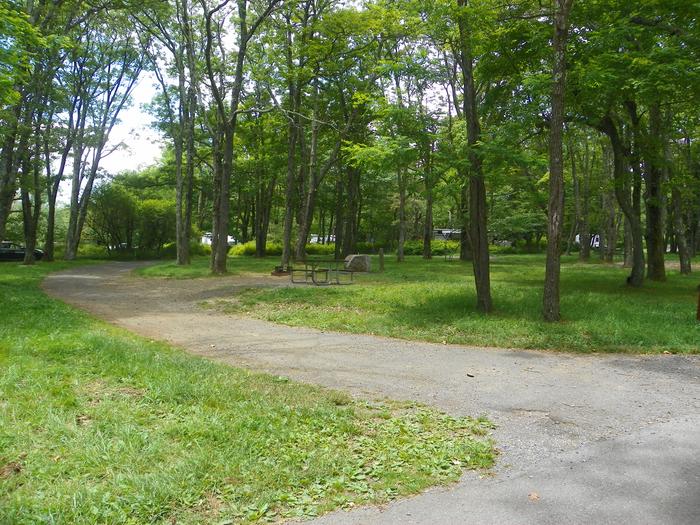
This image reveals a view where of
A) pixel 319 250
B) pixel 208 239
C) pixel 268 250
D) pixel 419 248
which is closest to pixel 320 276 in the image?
pixel 268 250

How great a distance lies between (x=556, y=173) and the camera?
992cm

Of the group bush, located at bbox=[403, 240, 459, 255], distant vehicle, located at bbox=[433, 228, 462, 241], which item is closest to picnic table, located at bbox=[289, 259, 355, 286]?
bush, located at bbox=[403, 240, 459, 255]

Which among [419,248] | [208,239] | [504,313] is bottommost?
[504,313]

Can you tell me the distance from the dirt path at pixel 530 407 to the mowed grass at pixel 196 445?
349 millimetres

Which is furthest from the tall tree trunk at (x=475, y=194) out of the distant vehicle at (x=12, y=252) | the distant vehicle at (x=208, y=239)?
the distant vehicle at (x=208, y=239)

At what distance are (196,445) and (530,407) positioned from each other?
10.9ft

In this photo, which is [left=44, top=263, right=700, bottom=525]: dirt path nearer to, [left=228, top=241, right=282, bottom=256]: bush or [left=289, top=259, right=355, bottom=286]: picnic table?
[left=289, top=259, right=355, bottom=286]: picnic table

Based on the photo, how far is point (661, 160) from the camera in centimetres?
1557

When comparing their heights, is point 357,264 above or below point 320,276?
above

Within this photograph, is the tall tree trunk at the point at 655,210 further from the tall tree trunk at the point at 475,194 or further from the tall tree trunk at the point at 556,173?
the tall tree trunk at the point at 556,173

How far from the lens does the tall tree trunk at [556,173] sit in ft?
32.1

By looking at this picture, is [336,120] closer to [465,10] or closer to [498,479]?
[465,10]

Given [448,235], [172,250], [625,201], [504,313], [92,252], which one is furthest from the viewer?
[448,235]

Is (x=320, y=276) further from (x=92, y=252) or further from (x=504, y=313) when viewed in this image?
(x=92, y=252)
